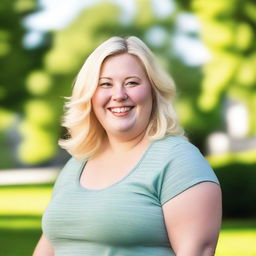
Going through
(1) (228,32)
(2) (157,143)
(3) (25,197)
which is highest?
(2) (157,143)

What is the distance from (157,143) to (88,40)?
17495 millimetres

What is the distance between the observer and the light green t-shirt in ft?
9.70

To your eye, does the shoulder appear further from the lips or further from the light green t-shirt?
the lips

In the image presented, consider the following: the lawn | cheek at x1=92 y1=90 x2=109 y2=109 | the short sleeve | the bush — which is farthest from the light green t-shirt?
the bush

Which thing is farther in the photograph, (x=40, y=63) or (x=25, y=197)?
(x=25, y=197)

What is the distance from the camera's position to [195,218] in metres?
2.90

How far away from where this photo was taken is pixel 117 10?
67.7 feet

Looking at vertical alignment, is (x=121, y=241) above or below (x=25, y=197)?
above

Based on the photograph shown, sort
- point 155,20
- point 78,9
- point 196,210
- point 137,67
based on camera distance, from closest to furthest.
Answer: point 196,210, point 137,67, point 155,20, point 78,9

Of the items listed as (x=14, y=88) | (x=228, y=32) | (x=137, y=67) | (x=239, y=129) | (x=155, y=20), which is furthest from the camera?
(x=239, y=129)

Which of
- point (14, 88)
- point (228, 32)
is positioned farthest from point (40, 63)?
point (228, 32)

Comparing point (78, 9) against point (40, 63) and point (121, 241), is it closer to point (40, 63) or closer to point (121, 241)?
point (40, 63)

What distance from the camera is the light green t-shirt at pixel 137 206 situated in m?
2.96

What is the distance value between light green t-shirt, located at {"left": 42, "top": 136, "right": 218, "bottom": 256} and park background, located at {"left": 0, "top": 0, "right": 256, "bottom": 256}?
8529 mm
